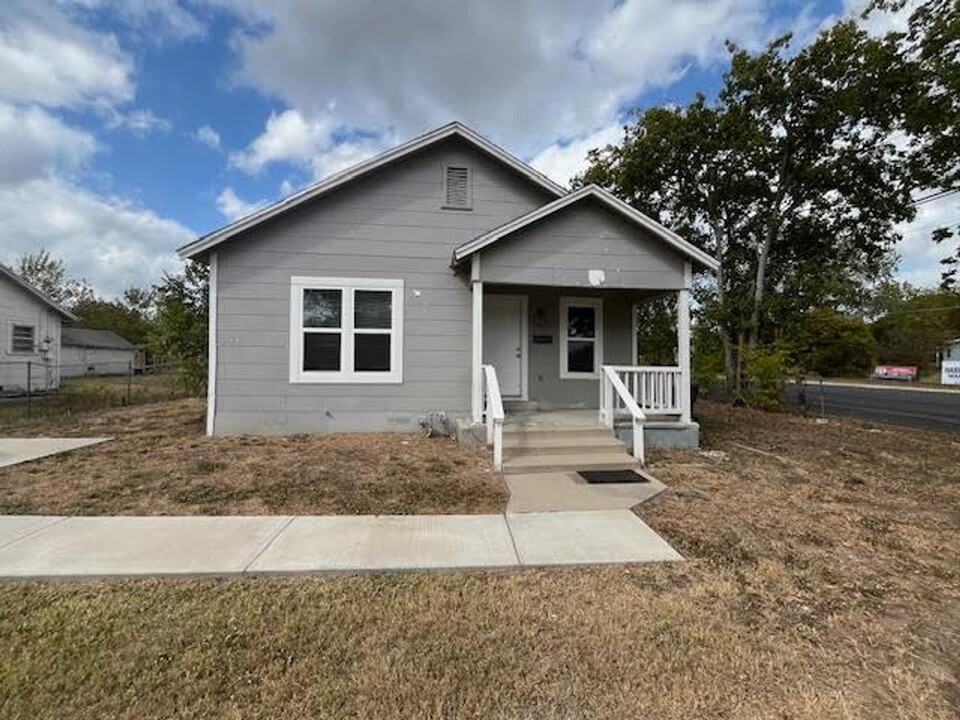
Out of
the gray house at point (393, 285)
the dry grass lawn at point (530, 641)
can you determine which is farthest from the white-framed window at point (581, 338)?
the dry grass lawn at point (530, 641)

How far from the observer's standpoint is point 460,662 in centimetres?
276

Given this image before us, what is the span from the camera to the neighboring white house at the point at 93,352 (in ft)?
107

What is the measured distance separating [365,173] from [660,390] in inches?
250

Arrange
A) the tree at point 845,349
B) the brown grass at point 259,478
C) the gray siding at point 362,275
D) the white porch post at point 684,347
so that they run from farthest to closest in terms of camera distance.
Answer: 1. the tree at point 845,349
2. the gray siding at point 362,275
3. the white porch post at point 684,347
4. the brown grass at point 259,478

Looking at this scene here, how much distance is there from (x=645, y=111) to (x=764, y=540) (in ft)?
56.6

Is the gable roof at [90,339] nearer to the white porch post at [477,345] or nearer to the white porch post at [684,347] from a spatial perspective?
the white porch post at [477,345]

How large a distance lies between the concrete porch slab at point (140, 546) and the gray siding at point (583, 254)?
5.25 meters

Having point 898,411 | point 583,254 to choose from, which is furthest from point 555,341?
point 898,411

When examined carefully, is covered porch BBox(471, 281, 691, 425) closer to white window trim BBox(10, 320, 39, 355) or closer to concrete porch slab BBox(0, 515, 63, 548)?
concrete porch slab BBox(0, 515, 63, 548)

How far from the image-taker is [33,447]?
8039 millimetres

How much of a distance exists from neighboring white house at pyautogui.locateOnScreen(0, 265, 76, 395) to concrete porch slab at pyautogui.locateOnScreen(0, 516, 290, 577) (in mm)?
18655

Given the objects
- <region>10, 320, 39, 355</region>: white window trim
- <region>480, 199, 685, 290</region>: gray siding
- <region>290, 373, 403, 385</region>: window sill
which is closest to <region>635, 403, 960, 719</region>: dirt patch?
<region>480, 199, 685, 290</region>: gray siding

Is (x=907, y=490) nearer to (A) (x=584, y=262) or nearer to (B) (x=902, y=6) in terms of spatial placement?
(A) (x=584, y=262)

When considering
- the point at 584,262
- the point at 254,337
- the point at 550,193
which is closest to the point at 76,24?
the point at 254,337
